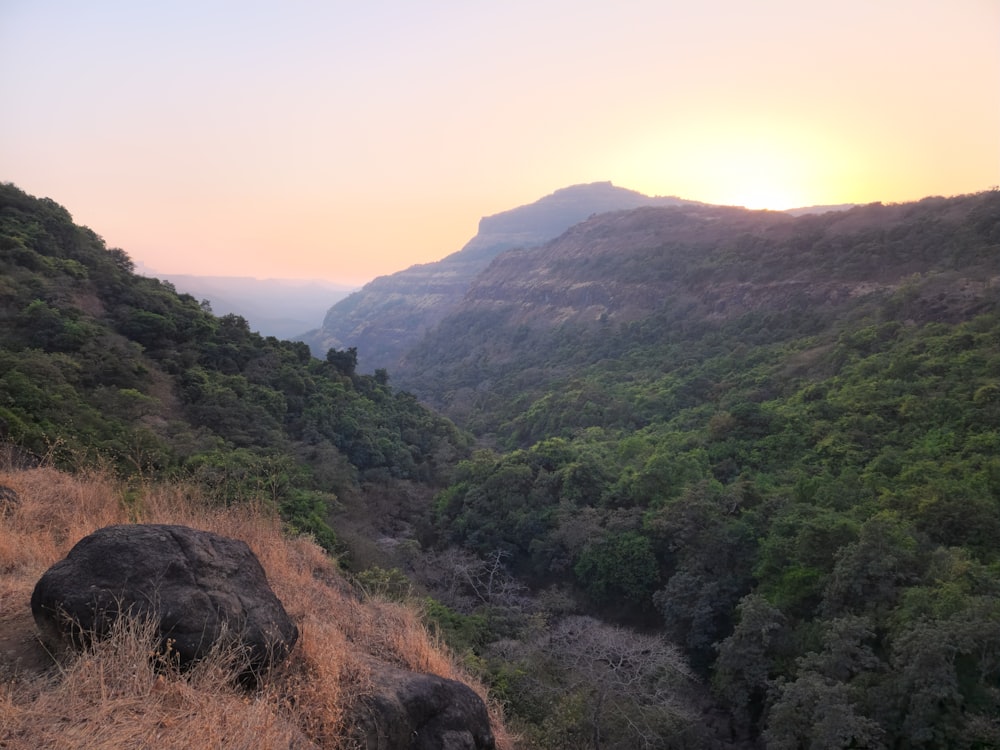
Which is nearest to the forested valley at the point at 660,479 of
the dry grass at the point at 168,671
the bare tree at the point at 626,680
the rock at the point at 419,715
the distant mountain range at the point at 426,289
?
the bare tree at the point at 626,680

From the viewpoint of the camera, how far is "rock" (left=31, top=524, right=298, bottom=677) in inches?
126

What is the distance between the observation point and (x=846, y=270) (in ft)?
122

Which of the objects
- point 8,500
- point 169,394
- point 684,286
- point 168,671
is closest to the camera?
point 168,671

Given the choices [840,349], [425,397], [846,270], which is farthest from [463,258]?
[840,349]

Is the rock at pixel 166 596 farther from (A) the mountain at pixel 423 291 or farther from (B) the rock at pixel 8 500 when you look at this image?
(A) the mountain at pixel 423 291

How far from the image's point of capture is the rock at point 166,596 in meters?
3.19

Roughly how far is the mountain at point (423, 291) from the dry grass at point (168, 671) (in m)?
93.2

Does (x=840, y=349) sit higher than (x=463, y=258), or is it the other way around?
(x=463, y=258)

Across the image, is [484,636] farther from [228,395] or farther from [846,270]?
[846,270]

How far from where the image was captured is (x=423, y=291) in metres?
148

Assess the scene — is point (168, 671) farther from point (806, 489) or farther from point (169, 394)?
point (169, 394)

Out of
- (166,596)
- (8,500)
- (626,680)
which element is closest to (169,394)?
(8,500)

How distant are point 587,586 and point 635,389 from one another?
760 inches

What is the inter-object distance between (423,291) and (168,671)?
148000 millimetres
